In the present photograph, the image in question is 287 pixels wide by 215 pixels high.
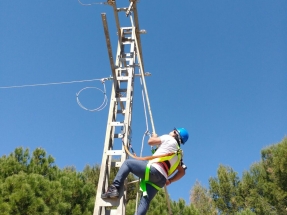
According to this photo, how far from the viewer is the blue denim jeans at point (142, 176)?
238 centimetres

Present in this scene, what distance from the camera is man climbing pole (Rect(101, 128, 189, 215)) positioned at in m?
2.44

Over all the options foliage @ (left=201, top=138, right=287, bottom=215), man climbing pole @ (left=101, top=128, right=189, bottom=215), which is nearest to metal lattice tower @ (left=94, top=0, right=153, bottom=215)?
man climbing pole @ (left=101, top=128, right=189, bottom=215)

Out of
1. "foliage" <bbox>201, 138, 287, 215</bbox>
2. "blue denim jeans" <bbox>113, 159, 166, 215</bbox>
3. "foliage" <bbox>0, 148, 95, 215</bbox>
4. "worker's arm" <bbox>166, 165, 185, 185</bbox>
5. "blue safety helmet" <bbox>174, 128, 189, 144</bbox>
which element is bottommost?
"blue denim jeans" <bbox>113, 159, 166, 215</bbox>

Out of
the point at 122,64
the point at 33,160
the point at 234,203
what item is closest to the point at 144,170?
the point at 122,64

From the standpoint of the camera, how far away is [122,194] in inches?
106

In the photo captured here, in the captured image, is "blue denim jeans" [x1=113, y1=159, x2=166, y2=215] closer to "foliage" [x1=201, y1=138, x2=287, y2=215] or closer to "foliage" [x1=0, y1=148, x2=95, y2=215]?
"foliage" [x1=0, y1=148, x2=95, y2=215]

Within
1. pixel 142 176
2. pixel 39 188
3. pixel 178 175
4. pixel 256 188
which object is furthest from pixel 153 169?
pixel 256 188

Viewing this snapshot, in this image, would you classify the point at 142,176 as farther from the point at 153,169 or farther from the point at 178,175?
the point at 178,175

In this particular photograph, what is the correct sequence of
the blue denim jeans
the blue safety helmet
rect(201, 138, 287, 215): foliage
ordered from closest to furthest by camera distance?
the blue denim jeans < the blue safety helmet < rect(201, 138, 287, 215): foliage

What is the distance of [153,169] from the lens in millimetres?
2447

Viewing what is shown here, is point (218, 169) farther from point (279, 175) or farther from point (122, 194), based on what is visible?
point (122, 194)

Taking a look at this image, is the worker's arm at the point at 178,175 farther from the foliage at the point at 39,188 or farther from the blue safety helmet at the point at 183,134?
the foliage at the point at 39,188

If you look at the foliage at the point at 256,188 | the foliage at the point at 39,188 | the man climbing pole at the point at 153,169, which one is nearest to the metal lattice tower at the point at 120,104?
the man climbing pole at the point at 153,169

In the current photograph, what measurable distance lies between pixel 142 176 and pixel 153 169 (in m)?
0.13
